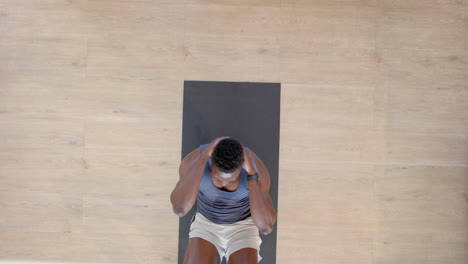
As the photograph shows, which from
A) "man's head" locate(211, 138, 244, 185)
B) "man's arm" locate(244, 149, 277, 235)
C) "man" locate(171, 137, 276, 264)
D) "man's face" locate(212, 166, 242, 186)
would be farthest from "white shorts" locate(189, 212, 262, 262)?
"man's head" locate(211, 138, 244, 185)

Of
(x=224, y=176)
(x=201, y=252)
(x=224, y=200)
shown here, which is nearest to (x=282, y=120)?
(x=224, y=200)

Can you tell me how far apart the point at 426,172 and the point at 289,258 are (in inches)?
44.7

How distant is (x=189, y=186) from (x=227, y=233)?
1.44ft

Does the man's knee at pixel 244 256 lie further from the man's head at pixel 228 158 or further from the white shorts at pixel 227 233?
the man's head at pixel 228 158

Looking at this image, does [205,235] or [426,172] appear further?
[426,172]

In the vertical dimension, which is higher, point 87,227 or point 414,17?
point 414,17

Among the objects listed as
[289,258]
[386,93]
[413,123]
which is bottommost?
[289,258]

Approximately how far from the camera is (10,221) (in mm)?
2762

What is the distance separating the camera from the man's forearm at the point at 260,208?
2.17 meters

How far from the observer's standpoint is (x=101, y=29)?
2803 mm

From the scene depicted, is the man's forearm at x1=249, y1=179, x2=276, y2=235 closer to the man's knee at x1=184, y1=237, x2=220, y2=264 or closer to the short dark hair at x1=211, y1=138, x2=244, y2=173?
the short dark hair at x1=211, y1=138, x2=244, y2=173

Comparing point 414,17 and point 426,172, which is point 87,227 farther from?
point 414,17

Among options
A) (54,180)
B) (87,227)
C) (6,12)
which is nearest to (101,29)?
(6,12)

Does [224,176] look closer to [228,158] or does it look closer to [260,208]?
[228,158]
